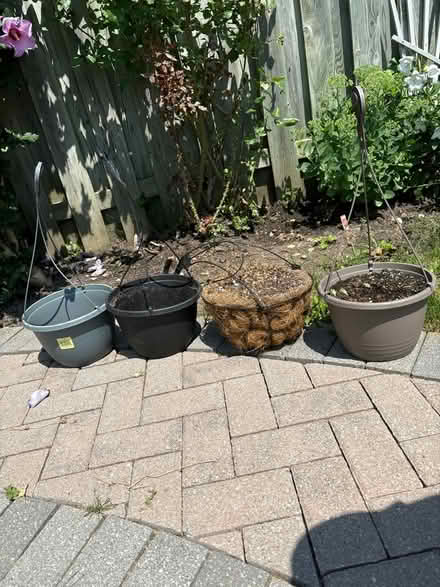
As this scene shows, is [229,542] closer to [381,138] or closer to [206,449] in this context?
[206,449]

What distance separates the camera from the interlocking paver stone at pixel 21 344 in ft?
9.58

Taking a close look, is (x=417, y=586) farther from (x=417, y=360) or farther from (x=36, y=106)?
(x=36, y=106)

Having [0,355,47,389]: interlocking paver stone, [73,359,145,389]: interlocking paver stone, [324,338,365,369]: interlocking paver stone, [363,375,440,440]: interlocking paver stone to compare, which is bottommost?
[363,375,440,440]: interlocking paver stone

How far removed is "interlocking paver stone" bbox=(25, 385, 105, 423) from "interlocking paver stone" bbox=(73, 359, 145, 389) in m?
0.06

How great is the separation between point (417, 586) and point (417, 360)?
3.47ft

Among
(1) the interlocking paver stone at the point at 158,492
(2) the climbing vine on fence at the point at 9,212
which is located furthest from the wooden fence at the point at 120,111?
(1) the interlocking paver stone at the point at 158,492

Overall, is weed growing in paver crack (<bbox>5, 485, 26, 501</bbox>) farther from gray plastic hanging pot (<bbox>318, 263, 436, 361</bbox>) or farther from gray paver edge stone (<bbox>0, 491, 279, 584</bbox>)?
gray plastic hanging pot (<bbox>318, 263, 436, 361</bbox>)

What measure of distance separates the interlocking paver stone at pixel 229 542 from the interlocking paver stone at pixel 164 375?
0.89 m

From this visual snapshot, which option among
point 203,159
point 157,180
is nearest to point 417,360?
point 203,159

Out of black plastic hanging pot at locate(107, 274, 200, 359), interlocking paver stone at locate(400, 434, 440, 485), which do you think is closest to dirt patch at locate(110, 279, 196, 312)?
black plastic hanging pot at locate(107, 274, 200, 359)

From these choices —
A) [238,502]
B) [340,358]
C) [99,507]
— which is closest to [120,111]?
[340,358]

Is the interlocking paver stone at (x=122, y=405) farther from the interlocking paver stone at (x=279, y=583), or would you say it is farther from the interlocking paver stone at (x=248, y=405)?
the interlocking paver stone at (x=279, y=583)

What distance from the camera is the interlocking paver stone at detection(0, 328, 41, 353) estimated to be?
2920mm

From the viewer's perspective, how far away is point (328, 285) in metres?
2.22
